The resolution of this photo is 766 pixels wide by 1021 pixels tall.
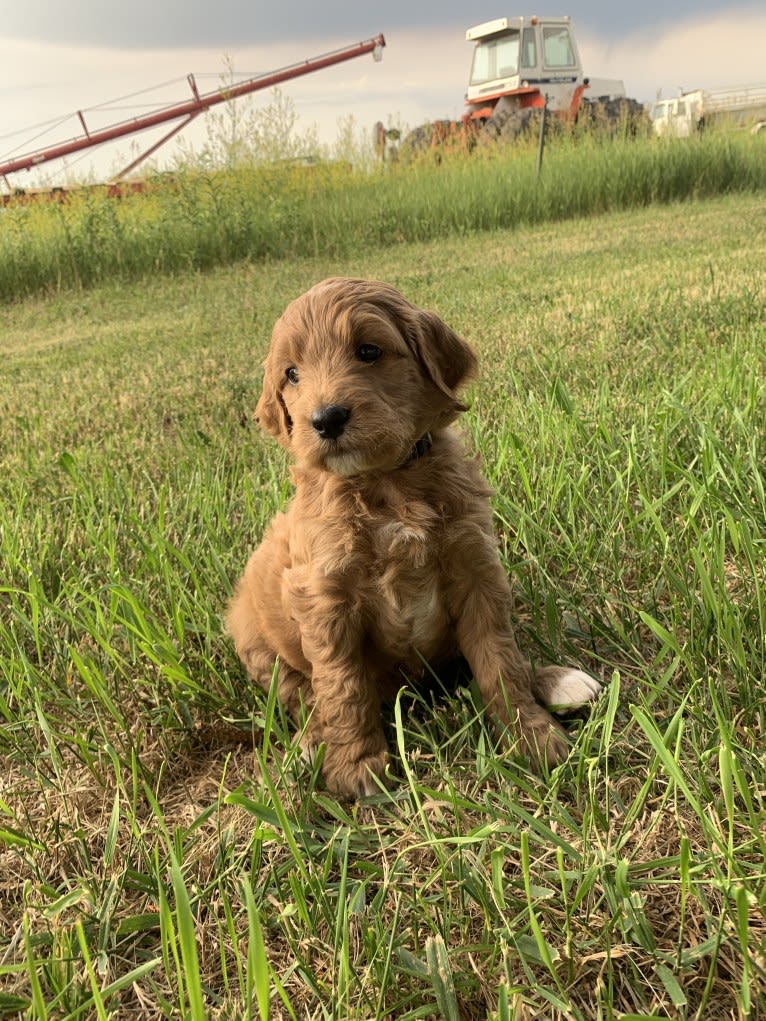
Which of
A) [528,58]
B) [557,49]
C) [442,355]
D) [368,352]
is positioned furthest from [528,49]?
[368,352]

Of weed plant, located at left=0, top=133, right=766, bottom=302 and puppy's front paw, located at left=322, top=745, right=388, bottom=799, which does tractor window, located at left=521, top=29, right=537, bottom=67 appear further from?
puppy's front paw, located at left=322, top=745, right=388, bottom=799

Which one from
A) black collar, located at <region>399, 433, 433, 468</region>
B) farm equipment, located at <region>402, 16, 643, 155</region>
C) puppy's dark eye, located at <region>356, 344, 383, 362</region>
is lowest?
black collar, located at <region>399, 433, 433, 468</region>

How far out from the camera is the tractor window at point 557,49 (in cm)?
1866

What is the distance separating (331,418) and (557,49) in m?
20.8

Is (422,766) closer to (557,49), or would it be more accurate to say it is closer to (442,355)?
(442,355)

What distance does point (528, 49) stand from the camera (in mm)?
18547

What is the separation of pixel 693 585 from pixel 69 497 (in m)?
2.43

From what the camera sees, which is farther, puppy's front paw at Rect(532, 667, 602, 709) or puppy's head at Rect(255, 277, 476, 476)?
puppy's front paw at Rect(532, 667, 602, 709)

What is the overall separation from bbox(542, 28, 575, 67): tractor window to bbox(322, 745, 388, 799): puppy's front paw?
2087 centimetres

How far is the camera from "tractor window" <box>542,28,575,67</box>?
18.7 metres

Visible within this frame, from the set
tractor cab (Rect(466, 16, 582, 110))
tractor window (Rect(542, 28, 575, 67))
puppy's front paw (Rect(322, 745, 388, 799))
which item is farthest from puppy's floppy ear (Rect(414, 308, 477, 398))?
tractor window (Rect(542, 28, 575, 67))

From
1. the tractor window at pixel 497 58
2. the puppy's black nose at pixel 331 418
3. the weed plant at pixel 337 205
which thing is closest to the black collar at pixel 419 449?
the puppy's black nose at pixel 331 418

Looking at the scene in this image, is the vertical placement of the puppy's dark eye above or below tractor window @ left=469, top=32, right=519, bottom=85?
below

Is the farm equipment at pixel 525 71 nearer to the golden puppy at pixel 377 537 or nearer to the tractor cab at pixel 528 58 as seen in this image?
the tractor cab at pixel 528 58
